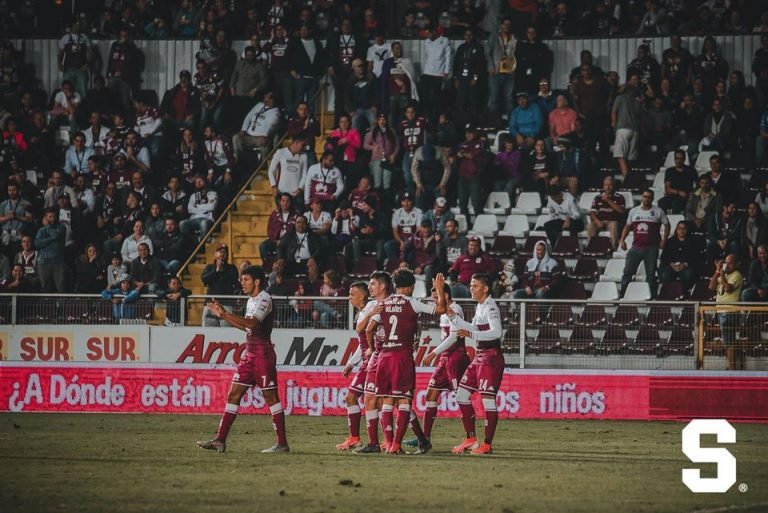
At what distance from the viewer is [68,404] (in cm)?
2127

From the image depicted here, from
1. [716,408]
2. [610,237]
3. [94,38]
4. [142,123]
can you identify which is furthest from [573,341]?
[94,38]

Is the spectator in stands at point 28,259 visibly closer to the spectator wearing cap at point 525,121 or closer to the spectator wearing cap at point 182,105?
the spectator wearing cap at point 182,105

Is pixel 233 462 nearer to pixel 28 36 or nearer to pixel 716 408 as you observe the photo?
pixel 716 408

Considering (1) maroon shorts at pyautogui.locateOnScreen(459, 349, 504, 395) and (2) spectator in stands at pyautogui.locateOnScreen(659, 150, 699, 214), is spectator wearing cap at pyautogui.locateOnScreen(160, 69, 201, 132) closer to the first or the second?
(2) spectator in stands at pyautogui.locateOnScreen(659, 150, 699, 214)

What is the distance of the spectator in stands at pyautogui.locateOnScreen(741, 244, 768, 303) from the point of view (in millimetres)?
21125

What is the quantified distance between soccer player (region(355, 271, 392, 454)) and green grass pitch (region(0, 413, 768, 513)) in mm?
404

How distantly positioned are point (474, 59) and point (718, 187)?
5.90 meters

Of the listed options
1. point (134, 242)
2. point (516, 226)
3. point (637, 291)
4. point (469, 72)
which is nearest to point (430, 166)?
point (516, 226)

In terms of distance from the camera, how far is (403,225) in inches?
954

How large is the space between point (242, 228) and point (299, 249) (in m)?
3.51

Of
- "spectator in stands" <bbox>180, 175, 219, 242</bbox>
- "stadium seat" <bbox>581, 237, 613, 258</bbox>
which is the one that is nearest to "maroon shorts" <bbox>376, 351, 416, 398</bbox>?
"stadium seat" <bbox>581, 237, 613, 258</bbox>

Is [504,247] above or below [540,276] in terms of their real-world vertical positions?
above

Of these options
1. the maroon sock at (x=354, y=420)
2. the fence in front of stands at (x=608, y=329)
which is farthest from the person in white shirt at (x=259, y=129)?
the maroon sock at (x=354, y=420)

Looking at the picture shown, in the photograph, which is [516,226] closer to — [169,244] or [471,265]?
[471,265]
